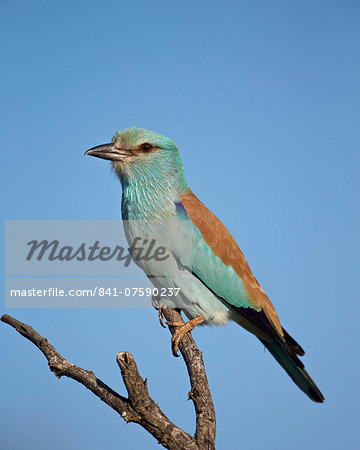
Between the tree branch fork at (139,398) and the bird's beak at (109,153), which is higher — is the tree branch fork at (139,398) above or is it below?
below

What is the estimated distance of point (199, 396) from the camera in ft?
7.67

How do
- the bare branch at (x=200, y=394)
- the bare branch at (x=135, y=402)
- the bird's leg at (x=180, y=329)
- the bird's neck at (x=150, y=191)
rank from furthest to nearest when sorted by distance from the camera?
the bird's neck at (x=150, y=191), the bird's leg at (x=180, y=329), the bare branch at (x=200, y=394), the bare branch at (x=135, y=402)

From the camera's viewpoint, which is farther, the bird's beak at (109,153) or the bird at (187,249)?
the bird's beak at (109,153)

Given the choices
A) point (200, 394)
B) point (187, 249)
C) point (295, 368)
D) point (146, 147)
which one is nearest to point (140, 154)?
point (146, 147)

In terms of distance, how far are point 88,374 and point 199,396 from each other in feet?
1.83

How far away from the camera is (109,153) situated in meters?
2.99

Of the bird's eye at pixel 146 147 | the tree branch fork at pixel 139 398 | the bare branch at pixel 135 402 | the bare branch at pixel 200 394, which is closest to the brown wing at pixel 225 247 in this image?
the bird's eye at pixel 146 147

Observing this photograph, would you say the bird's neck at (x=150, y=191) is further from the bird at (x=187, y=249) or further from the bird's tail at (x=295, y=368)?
the bird's tail at (x=295, y=368)

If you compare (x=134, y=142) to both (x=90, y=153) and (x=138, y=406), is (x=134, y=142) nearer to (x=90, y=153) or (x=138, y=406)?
(x=90, y=153)

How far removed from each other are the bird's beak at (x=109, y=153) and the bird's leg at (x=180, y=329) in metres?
1.08

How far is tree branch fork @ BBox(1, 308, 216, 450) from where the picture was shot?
2039mm

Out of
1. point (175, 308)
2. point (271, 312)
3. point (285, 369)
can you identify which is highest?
point (175, 308)

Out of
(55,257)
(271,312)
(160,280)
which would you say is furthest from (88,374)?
(271,312)

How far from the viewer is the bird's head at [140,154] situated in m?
2.98
